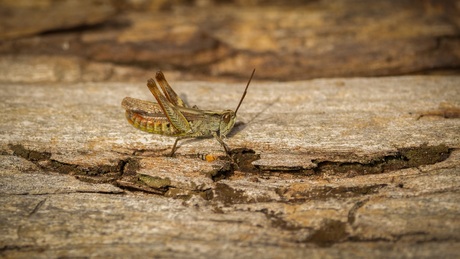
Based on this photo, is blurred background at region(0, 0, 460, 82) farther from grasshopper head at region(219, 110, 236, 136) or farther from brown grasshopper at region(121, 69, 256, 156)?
grasshopper head at region(219, 110, 236, 136)

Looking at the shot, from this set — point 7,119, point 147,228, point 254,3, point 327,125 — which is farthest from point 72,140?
point 254,3

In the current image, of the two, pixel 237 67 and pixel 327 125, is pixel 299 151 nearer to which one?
pixel 327 125

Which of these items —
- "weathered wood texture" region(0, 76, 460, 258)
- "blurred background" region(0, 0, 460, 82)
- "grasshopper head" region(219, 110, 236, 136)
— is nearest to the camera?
"weathered wood texture" region(0, 76, 460, 258)

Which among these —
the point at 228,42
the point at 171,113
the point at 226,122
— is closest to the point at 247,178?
the point at 226,122

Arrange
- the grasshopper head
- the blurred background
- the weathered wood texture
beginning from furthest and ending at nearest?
the blurred background, the grasshopper head, the weathered wood texture

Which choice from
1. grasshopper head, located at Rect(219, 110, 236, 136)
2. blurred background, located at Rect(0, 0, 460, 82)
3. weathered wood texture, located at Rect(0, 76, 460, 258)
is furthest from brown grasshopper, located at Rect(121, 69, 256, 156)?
blurred background, located at Rect(0, 0, 460, 82)

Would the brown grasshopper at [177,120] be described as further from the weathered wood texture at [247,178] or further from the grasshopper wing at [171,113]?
the weathered wood texture at [247,178]
